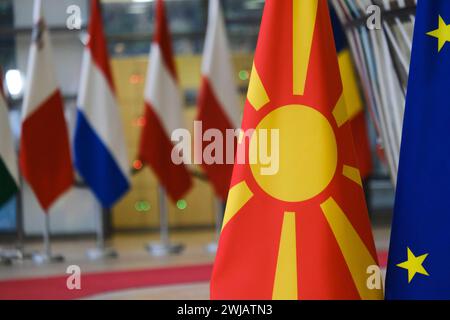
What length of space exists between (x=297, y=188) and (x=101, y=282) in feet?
15.7

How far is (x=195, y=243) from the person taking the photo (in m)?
10.9

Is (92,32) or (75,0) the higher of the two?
(75,0)

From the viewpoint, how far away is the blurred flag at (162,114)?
9664 mm

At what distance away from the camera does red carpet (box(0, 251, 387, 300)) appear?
6848 mm

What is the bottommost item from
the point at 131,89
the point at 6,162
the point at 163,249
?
the point at 163,249

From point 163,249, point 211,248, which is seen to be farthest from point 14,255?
point 211,248

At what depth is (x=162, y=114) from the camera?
31.9 feet

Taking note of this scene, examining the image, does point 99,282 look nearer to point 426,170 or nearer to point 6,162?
point 6,162

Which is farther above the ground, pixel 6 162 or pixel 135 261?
pixel 6 162

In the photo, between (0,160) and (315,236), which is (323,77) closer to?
(315,236)

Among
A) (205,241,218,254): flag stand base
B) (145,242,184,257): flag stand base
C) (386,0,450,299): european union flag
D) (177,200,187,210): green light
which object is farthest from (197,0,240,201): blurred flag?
(386,0,450,299): european union flag

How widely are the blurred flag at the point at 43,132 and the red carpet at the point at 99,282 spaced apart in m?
1.42

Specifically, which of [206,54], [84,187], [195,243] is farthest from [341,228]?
[84,187]

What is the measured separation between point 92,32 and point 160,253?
8.45 feet
